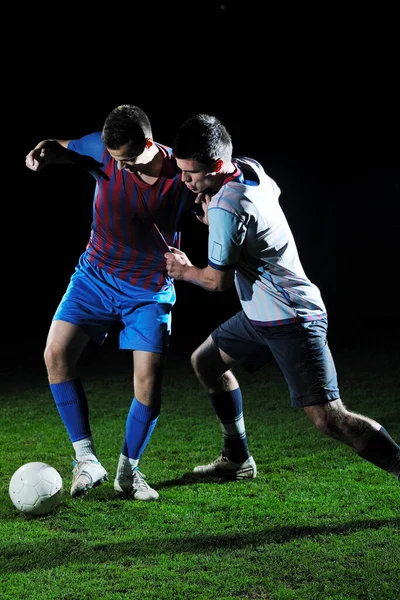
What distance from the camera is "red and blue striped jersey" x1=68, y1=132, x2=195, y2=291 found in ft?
11.6

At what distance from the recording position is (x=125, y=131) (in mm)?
3207

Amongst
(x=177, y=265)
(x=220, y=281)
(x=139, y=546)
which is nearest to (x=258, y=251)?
(x=220, y=281)

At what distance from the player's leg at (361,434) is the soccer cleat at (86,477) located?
1116mm

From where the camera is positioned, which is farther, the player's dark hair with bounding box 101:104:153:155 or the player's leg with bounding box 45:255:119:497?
the player's leg with bounding box 45:255:119:497

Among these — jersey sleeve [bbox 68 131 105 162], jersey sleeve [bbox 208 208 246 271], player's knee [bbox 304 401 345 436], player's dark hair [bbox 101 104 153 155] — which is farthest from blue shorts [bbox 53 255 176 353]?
player's knee [bbox 304 401 345 436]

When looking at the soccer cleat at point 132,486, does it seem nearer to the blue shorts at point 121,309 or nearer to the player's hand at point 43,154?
the blue shorts at point 121,309

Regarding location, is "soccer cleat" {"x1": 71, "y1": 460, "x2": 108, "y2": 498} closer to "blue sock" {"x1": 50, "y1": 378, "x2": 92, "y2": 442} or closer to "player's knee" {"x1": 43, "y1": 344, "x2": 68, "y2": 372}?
"blue sock" {"x1": 50, "y1": 378, "x2": 92, "y2": 442}

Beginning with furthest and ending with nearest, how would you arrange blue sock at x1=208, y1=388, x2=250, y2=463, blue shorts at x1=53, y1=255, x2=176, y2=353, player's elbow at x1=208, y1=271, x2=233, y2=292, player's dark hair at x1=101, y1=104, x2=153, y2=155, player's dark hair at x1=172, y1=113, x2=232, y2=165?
blue sock at x1=208, y1=388, x2=250, y2=463, blue shorts at x1=53, y1=255, x2=176, y2=353, player's dark hair at x1=101, y1=104, x2=153, y2=155, player's elbow at x1=208, y1=271, x2=233, y2=292, player's dark hair at x1=172, y1=113, x2=232, y2=165

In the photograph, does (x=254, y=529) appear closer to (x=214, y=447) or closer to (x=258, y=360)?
(x=258, y=360)

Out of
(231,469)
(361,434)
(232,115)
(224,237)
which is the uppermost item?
(224,237)

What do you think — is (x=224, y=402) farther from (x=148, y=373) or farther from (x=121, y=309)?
(x=121, y=309)

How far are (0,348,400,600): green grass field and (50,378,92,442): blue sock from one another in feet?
0.98

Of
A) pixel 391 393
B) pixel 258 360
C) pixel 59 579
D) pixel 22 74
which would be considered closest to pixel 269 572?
pixel 59 579

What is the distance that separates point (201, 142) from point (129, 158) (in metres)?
0.60
